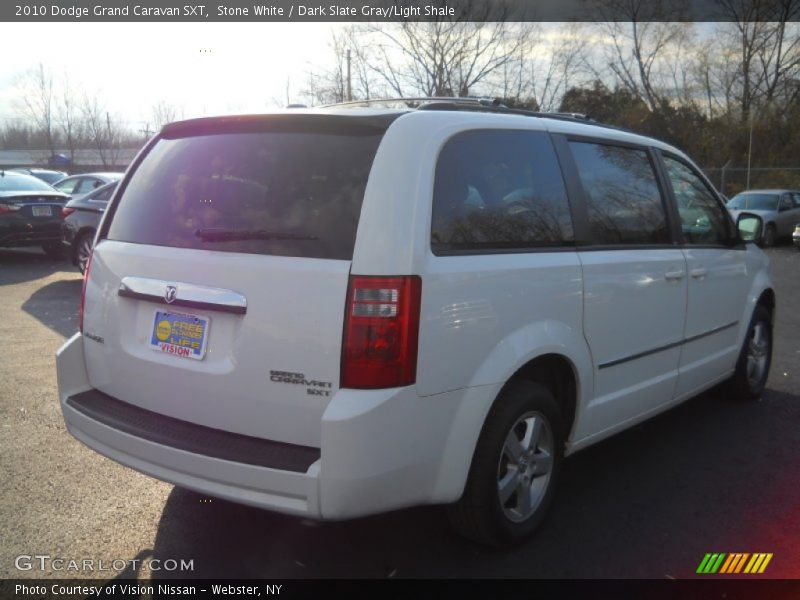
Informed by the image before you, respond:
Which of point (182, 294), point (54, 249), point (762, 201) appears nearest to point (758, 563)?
point (182, 294)

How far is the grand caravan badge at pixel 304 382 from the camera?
8.60 feet

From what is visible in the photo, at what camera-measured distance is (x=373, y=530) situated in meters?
3.42

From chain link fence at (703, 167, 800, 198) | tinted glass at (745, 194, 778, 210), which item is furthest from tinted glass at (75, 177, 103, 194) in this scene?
chain link fence at (703, 167, 800, 198)

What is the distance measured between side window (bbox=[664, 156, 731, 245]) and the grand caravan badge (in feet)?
9.13

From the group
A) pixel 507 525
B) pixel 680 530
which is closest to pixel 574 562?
pixel 507 525

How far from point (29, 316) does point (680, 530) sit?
292 inches

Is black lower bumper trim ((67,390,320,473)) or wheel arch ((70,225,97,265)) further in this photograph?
wheel arch ((70,225,97,265))

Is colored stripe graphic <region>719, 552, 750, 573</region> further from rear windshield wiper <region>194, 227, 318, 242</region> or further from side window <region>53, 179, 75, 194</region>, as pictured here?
side window <region>53, 179, 75, 194</region>

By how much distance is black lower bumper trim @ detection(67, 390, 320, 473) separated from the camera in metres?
2.65

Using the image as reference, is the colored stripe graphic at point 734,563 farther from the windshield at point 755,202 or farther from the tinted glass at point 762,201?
the tinted glass at point 762,201

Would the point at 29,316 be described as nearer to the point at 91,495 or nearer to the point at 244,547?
the point at 91,495

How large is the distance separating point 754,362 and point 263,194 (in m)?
4.23

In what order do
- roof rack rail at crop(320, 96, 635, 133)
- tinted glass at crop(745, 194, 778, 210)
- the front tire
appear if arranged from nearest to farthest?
the front tire
roof rack rail at crop(320, 96, 635, 133)
tinted glass at crop(745, 194, 778, 210)

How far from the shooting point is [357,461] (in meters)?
2.55
